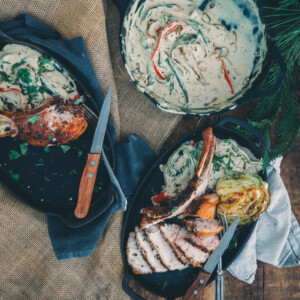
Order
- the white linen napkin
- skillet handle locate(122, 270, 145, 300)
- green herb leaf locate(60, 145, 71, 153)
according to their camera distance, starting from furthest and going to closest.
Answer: the white linen napkin → skillet handle locate(122, 270, 145, 300) → green herb leaf locate(60, 145, 71, 153)

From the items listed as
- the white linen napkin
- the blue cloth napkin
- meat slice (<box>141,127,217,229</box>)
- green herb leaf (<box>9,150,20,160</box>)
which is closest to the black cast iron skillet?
meat slice (<box>141,127,217,229</box>)

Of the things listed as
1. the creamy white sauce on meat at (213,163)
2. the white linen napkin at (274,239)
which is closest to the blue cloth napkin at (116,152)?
Answer: the creamy white sauce on meat at (213,163)

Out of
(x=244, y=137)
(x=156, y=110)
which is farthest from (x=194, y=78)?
(x=244, y=137)

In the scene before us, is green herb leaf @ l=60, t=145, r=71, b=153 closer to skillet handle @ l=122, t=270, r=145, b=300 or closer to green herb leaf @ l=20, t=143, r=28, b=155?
green herb leaf @ l=20, t=143, r=28, b=155

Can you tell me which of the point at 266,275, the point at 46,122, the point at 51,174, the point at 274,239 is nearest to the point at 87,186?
the point at 51,174

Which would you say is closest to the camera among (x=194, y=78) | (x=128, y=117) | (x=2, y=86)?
(x=2, y=86)

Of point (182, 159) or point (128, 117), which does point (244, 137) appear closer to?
point (182, 159)

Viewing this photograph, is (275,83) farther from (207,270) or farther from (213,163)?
(207,270)
